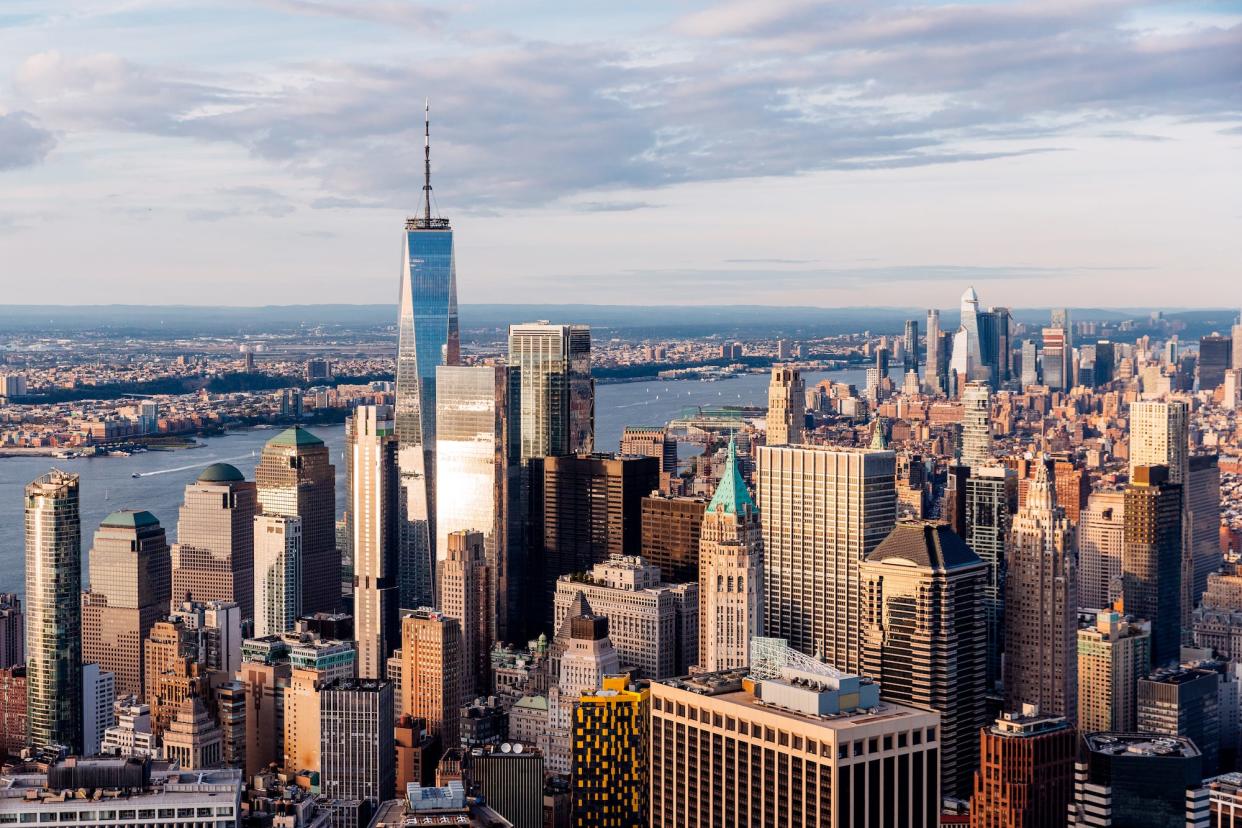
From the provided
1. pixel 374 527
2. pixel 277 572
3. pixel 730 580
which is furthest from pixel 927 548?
pixel 277 572

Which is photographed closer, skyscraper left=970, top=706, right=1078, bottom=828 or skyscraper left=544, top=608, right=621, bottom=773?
skyscraper left=970, top=706, right=1078, bottom=828

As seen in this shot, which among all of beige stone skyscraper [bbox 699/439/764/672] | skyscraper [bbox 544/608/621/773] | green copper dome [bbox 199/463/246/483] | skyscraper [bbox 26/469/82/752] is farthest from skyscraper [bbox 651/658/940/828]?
green copper dome [bbox 199/463/246/483]

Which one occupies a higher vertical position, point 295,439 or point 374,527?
point 295,439

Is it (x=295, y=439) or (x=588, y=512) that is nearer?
(x=588, y=512)

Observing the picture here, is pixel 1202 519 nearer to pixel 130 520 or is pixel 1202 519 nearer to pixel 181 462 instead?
pixel 130 520

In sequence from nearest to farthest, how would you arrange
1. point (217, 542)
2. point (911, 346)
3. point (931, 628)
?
point (931, 628), point (217, 542), point (911, 346)

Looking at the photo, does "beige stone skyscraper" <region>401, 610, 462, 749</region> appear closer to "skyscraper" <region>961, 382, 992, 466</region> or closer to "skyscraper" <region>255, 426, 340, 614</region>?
"skyscraper" <region>255, 426, 340, 614</region>

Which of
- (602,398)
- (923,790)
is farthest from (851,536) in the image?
(602,398)
